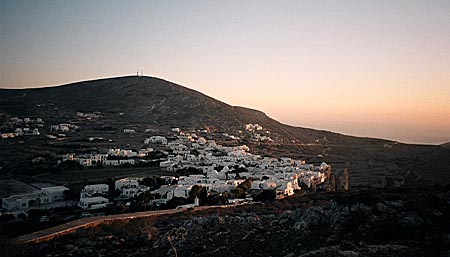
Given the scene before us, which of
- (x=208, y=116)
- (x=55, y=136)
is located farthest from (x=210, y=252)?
(x=208, y=116)

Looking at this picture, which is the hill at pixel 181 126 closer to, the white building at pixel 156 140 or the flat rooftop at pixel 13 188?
the white building at pixel 156 140

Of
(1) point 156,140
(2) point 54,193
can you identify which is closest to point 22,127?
(1) point 156,140

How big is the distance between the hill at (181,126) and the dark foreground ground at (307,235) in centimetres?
2575

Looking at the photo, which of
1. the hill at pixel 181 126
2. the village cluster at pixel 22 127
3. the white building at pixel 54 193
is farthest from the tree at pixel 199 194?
the village cluster at pixel 22 127

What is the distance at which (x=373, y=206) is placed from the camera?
Answer: 1220cm

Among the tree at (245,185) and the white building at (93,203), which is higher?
the tree at (245,185)

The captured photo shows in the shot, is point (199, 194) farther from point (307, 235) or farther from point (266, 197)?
point (307, 235)

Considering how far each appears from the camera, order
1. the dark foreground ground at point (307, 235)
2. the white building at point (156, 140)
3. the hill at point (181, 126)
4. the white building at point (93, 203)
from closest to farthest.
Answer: the dark foreground ground at point (307, 235) → the white building at point (93, 203) → the hill at point (181, 126) → the white building at point (156, 140)

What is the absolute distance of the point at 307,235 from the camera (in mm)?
11859

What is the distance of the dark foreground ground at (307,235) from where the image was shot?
32.3 feet

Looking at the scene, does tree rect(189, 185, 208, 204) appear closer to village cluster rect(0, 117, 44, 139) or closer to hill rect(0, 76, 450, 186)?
hill rect(0, 76, 450, 186)

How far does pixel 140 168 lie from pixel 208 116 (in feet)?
164

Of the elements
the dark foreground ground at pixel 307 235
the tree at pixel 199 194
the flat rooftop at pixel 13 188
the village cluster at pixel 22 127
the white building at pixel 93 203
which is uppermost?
the village cluster at pixel 22 127

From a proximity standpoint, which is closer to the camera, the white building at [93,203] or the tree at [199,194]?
the tree at [199,194]
